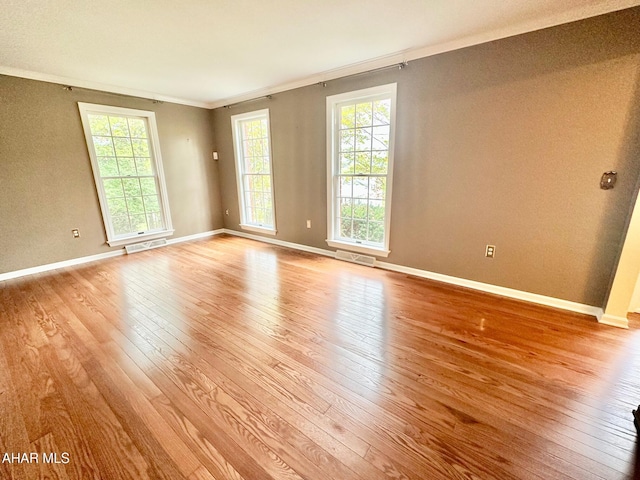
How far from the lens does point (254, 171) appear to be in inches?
194

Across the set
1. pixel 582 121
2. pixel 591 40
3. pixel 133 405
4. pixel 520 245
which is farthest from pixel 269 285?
pixel 591 40

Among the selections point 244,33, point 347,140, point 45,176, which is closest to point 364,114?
point 347,140

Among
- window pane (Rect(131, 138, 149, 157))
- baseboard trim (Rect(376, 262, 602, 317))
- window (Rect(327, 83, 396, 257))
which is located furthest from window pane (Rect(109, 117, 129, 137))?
baseboard trim (Rect(376, 262, 602, 317))

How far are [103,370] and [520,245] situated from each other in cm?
363

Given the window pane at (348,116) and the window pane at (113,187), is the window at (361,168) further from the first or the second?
the window pane at (113,187)

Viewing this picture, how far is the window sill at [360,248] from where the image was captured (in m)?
3.49

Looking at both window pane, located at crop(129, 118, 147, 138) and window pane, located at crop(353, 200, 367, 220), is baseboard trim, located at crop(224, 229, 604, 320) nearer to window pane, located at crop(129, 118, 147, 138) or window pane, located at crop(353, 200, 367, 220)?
window pane, located at crop(353, 200, 367, 220)

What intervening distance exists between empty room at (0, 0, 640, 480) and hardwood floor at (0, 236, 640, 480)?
0.01m

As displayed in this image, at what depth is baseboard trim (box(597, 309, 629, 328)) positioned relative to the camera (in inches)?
85.0

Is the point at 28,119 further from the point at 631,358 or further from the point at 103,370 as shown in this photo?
the point at 631,358

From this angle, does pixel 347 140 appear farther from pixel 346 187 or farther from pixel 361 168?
pixel 346 187

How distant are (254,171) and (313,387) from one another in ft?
13.7

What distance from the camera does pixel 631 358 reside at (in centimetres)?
181

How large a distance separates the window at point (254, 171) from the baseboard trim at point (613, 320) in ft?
13.8
